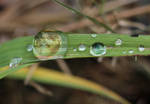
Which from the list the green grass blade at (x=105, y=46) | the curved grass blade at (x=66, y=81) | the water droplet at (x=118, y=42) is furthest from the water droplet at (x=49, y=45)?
the curved grass blade at (x=66, y=81)

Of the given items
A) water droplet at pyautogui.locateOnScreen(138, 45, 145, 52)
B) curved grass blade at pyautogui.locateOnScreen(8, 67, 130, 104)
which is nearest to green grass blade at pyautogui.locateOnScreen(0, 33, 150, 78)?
water droplet at pyautogui.locateOnScreen(138, 45, 145, 52)

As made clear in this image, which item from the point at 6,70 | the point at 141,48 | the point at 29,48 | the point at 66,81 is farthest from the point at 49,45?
the point at 66,81

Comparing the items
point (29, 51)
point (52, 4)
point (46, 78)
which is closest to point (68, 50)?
point (29, 51)

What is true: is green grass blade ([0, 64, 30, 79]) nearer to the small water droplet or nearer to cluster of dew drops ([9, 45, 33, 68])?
cluster of dew drops ([9, 45, 33, 68])

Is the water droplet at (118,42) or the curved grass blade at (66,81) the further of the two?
the curved grass blade at (66,81)

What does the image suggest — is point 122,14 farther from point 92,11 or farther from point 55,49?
point 55,49

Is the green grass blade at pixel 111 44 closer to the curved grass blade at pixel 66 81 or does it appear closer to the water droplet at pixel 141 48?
the water droplet at pixel 141 48
